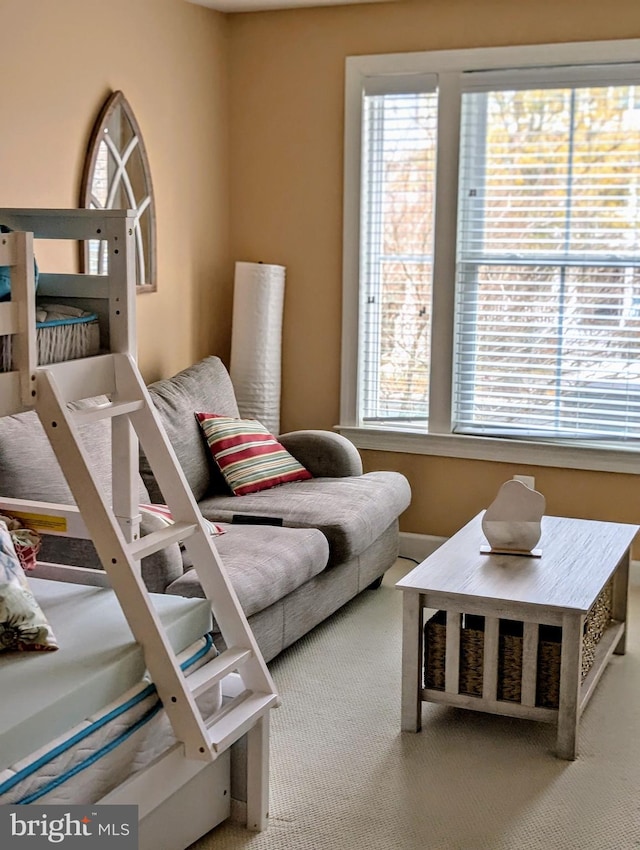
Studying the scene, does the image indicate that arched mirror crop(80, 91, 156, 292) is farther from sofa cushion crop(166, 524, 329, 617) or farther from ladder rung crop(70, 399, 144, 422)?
ladder rung crop(70, 399, 144, 422)

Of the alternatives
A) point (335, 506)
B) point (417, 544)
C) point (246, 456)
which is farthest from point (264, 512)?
point (417, 544)

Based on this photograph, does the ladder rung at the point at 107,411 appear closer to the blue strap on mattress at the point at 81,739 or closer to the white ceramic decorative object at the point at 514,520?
the blue strap on mattress at the point at 81,739

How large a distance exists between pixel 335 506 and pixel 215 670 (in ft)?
5.52

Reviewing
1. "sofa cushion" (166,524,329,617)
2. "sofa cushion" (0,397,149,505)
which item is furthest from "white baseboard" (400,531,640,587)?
"sofa cushion" (0,397,149,505)

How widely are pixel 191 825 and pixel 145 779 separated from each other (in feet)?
1.09

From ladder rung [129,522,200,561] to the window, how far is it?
2514mm

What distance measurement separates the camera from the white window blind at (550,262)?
447 cm

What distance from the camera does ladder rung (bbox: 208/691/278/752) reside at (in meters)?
2.36

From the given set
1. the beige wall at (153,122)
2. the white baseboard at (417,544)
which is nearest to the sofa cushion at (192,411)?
the beige wall at (153,122)

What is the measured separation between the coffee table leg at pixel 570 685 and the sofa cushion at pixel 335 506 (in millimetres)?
1088

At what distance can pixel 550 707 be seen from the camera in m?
3.10

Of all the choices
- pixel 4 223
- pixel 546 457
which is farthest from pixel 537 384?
pixel 4 223

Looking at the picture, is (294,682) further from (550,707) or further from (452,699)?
Answer: (550,707)

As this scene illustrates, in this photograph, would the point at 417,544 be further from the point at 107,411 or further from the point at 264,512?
the point at 107,411
